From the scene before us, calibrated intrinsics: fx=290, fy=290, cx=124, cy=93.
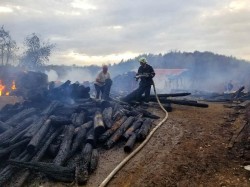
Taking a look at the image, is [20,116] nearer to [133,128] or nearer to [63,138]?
[63,138]

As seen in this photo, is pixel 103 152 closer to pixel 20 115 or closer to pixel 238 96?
pixel 20 115

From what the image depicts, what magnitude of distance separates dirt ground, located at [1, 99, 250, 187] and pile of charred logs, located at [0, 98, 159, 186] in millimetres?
315

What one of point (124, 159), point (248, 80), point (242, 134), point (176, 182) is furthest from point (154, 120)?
point (248, 80)

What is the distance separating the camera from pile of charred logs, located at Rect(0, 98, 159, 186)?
24.3 ft

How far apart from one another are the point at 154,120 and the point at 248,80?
138ft

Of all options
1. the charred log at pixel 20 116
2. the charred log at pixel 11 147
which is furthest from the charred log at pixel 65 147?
the charred log at pixel 20 116

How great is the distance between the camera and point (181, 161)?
25.0 ft

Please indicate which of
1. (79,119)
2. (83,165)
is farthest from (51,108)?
(83,165)

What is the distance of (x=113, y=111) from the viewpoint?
38.9 feet

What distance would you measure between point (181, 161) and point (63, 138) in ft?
12.5

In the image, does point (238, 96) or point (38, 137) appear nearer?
point (38, 137)

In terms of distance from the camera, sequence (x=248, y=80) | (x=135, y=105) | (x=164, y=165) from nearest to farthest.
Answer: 1. (x=164, y=165)
2. (x=135, y=105)
3. (x=248, y=80)

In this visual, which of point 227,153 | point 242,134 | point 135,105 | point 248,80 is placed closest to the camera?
point 227,153

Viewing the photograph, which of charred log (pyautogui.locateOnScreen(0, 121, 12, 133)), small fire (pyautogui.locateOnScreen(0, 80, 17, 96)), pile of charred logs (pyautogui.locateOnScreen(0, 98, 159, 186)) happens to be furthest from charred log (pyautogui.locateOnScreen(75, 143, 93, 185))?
small fire (pyautogui.locateOnScreen(0, 80, 17, 96))
